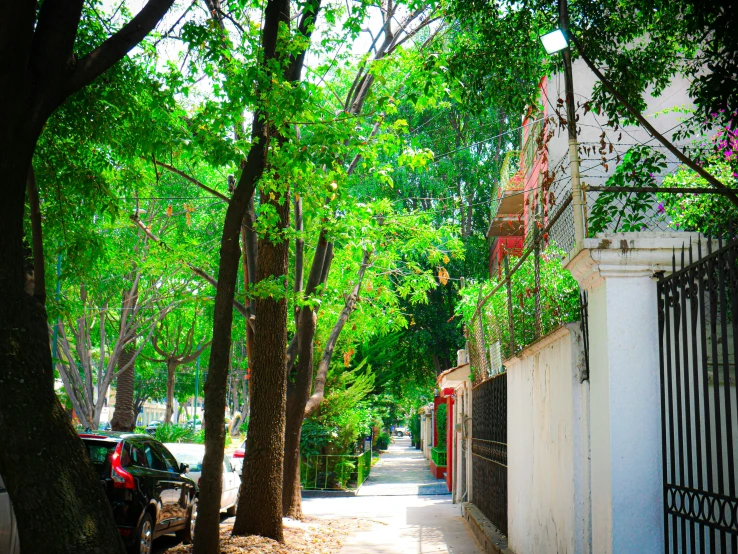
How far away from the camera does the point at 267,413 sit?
40.0 ft

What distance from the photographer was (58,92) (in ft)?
19.8

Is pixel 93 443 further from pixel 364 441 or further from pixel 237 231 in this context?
pixel 364 441

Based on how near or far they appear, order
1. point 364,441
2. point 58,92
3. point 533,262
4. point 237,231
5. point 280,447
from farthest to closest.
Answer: point 364,441
point 280,447
point 237,231
point 533,262
point 58,92

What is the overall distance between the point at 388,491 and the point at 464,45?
18.0 metres

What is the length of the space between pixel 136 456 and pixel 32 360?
6.15m

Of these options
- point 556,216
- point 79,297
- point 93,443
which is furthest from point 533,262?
point 79,297

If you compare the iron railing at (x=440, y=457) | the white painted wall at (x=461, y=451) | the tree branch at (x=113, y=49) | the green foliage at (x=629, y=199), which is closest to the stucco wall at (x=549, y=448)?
the green foliage at (x=629, y=199)

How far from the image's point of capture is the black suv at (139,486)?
10070 mm

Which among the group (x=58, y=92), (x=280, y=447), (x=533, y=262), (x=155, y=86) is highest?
(x=155, y=86)

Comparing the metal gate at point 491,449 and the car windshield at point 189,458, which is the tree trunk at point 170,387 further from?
the metal gate at point 491,449

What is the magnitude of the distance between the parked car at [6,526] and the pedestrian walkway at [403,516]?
6053 mm

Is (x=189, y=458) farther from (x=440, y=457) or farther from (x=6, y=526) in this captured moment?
(x=440, y=457)

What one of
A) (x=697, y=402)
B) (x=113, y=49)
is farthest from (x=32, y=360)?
(x=697, y=402)

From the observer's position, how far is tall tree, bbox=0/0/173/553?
5191 mm
